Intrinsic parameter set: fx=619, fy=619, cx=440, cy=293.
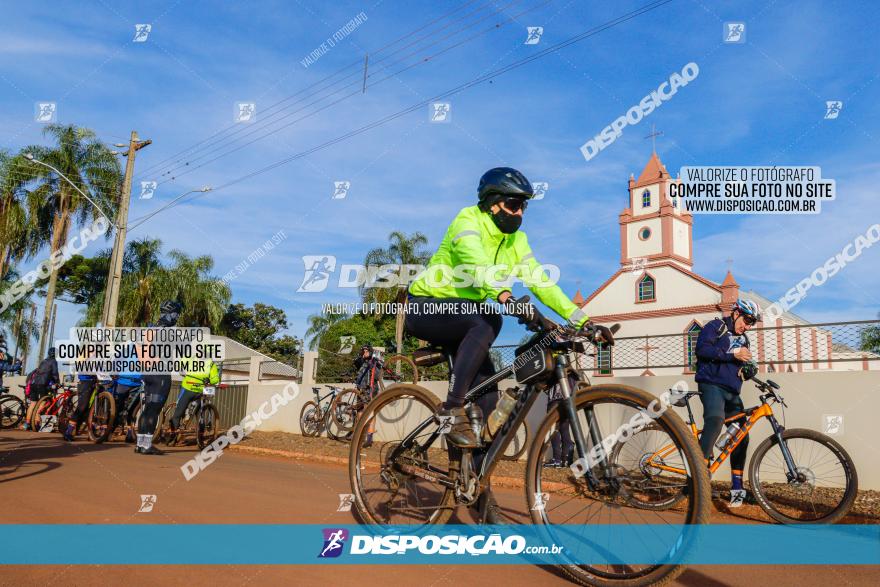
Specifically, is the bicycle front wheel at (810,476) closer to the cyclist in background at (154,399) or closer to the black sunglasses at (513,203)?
the black sunglasses at (513,203)

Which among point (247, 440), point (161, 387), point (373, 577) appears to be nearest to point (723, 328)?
point (373, 577)

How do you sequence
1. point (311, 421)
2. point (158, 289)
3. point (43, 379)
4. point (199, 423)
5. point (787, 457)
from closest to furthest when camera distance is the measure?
point (787, 457) < point (199, 423) < point (43, 379) < point (311, 421) < point (158, 289)

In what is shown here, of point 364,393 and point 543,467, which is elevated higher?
point 543,467

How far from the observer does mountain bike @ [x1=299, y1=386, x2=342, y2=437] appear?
15.0 meters

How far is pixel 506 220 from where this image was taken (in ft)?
12.3

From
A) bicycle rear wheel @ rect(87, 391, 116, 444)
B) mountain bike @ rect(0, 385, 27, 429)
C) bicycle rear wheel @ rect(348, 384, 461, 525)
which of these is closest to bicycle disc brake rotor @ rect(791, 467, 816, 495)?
bicycle rear wheel @ rect(348, 384, 461, 525)

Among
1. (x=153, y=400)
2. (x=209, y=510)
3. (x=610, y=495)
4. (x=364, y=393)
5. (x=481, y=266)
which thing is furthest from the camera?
(x=364, y=393)

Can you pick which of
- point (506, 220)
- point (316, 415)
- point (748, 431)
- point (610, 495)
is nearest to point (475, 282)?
point (506, 220)

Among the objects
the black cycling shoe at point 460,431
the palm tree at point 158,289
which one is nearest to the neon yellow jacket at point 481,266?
the black cycling shoe at point 460,431

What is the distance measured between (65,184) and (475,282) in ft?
126

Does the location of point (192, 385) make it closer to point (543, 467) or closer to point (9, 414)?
point (543, 467)

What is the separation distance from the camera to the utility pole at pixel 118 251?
2064cm

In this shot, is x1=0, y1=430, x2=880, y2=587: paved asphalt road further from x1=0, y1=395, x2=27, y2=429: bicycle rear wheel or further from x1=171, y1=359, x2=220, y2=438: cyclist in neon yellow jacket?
x1=0, y1=395, x2=27, y2=429: bicycle rear wheel

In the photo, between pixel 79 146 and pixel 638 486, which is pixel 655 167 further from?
pixel 638 486
